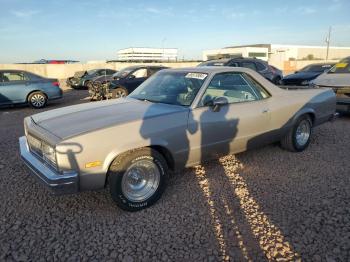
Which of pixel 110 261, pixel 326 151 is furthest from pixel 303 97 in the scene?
pixel 110 261

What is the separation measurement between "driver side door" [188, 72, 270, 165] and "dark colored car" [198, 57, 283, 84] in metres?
6.87

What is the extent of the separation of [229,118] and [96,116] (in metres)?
1.71

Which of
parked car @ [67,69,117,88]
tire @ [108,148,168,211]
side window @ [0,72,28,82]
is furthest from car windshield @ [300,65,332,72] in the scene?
tire @ [108,148,168,211]

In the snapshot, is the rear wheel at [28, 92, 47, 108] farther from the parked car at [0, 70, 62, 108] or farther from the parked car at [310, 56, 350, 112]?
the parked car at [310, 56, 350, 112]

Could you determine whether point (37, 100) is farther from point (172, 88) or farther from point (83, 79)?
point (172, 88)

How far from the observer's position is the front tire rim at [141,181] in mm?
3330

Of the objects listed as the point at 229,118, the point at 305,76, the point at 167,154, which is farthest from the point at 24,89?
the point at 305,76

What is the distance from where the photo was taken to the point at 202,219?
3.22m

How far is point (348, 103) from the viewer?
7.43 meters

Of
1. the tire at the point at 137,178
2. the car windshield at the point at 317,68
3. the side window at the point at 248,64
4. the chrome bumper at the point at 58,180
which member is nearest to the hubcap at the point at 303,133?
the tire at the point at 137,178

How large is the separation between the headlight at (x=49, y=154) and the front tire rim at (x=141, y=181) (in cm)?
75

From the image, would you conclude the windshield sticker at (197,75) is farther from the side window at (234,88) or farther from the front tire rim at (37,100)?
the front tire rim at (37,100)

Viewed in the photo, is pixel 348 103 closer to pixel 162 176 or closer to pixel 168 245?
pixel 162 176

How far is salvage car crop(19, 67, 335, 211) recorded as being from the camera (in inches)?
118
